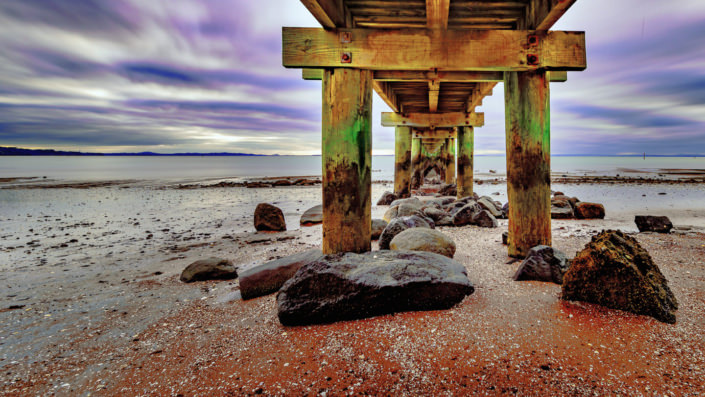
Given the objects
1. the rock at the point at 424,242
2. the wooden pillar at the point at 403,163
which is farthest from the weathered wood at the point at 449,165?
the rock at the point at 424,242

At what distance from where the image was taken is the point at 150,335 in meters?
2.93

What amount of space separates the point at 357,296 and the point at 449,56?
3273 mm

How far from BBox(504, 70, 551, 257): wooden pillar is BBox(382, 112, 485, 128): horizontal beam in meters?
8.36

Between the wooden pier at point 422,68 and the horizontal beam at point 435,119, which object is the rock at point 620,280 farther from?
the horizontal beam at point 435,119

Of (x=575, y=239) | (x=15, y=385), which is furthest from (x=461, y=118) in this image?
(x=15, y=385)

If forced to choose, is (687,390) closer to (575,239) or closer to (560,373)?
(560,373)

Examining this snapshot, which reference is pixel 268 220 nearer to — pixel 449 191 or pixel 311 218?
pixel 311 218

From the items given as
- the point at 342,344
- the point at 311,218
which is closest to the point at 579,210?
the point at 311,218

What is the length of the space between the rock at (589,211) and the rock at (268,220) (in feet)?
25.7

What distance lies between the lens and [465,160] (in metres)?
13.4

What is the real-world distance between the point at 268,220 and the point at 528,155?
20.1 ft

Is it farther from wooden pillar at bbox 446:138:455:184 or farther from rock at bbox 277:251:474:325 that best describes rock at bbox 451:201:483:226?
wooden pillar at bbox 446:138:455:184

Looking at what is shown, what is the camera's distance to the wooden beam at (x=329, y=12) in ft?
11.7

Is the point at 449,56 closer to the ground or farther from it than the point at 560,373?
farther from it
